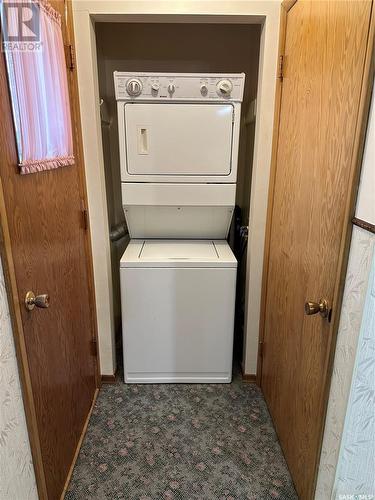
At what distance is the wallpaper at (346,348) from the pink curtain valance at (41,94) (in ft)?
3.37

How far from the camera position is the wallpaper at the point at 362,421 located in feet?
2.95

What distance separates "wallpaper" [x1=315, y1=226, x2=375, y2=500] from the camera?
946 millimetres

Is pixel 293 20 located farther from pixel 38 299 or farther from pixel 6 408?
pixel 6 408

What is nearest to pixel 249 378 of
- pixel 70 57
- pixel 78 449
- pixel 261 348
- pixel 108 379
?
pixel 261 348

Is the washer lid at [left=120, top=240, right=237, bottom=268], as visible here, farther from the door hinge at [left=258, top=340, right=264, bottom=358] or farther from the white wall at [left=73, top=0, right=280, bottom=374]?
the door hinge at [left=258, top=340, right=264, bottom=358]

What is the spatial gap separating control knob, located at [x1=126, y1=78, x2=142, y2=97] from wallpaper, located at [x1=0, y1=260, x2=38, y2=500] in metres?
1.27

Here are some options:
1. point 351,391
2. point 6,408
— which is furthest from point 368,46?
point 6,408

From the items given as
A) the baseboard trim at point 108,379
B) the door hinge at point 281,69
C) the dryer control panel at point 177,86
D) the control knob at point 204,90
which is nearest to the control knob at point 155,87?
the dryer control panel at point 177,86

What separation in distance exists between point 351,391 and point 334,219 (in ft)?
1.70

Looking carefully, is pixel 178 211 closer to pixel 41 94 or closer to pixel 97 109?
pixel 97 109

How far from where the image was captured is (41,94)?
1199 mm

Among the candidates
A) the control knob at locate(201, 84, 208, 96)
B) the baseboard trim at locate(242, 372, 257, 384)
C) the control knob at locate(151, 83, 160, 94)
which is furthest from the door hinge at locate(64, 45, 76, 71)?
the baseboard trim at locate(242, 372, 257, 384)

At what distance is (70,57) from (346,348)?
1657 millimetres

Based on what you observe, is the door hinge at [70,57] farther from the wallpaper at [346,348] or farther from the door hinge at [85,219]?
the wallpaper at [346,348]
